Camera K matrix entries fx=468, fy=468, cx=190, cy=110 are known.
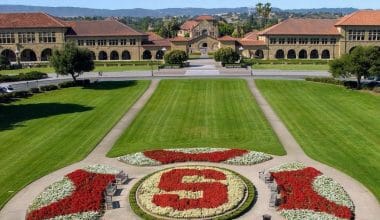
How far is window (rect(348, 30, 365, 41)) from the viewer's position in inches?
4385

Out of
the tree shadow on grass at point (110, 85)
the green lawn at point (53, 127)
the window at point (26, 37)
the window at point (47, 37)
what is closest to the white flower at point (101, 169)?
the green lawn at point (53, 127)

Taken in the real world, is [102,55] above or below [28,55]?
below

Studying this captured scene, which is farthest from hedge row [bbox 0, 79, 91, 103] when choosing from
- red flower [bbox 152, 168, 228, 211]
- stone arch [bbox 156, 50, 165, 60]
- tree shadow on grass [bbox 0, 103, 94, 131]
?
stone arch [bbox 156, 50, 165, 60]

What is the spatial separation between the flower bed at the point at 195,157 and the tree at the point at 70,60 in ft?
125

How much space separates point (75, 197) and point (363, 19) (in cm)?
10005

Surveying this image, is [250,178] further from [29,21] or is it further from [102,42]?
[29,21]

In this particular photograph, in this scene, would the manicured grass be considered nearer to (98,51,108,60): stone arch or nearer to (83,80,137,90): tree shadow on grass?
(83,80,137,90): tree shadow on grass

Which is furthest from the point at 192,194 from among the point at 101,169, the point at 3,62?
the point at 3,62

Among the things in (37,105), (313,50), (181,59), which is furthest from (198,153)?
(313,50)

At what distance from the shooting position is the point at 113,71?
93375 mm

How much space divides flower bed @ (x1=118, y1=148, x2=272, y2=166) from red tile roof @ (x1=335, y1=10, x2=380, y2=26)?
85.2m

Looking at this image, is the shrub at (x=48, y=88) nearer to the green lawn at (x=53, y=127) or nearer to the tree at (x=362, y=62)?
the green lawn at (x=53, y=127)

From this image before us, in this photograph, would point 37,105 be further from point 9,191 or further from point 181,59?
point 181,59

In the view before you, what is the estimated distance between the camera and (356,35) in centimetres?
11175
